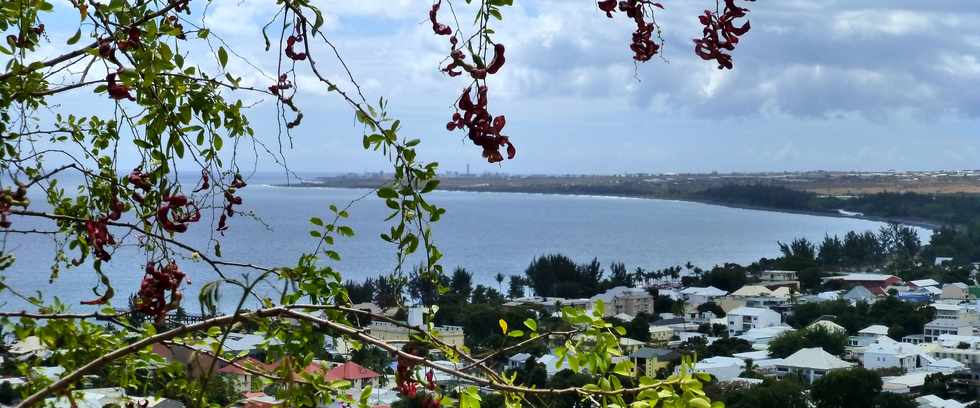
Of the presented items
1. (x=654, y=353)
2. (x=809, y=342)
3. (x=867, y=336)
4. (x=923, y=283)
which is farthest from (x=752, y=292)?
(x=654, y=353)

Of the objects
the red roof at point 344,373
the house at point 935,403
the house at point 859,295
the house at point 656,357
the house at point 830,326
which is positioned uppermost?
the red roof at point 344,373

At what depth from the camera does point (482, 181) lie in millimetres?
131625

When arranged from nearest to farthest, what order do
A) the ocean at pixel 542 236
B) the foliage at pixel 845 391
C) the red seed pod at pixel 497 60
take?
the red seed pod at pixel 497 60 < the foliage at pixel 845 391 < the ocean at pixel 542 236

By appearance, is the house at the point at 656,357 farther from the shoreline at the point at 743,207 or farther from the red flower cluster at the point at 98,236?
the shoreline at the point at 743,207

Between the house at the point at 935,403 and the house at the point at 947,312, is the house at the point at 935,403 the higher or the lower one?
the higher one

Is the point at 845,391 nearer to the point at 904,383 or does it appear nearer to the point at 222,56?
the point at 904,383

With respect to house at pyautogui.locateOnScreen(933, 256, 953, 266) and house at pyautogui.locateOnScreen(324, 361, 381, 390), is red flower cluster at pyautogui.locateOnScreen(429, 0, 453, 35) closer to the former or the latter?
house at pyautogui.locateOnScreen(324, 361, 381, 390)

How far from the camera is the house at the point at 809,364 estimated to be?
18.2 metres

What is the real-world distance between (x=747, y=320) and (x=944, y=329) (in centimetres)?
383

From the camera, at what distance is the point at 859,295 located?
28.5 meters

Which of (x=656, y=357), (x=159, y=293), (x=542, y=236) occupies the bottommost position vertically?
(x=542, y=236)

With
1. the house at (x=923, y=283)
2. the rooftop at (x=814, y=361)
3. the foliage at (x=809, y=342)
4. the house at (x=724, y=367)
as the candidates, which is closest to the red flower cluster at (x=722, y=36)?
the house at (x=724, y=367)

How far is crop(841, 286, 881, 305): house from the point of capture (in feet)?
91.5

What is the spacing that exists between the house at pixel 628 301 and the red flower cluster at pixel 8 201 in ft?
83.4
